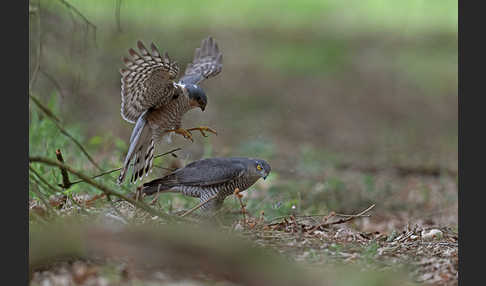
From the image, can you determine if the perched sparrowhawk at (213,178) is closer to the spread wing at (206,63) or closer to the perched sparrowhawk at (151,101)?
the perched sparrowhawk at (151,101)

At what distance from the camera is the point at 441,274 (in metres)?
3.66

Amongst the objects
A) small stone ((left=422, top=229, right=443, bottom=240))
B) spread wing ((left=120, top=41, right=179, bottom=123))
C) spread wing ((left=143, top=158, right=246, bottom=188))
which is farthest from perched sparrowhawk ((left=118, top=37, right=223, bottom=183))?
small stone ((left=422, top=229, right=443, bottom=240))

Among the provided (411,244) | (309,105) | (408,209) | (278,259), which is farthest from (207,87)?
(278,259)

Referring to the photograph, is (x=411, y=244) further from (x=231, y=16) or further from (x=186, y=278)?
(x=231, y=16)

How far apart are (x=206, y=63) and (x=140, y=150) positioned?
3.44ft

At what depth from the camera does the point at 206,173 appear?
4.93m

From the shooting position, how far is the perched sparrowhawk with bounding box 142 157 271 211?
4898mm

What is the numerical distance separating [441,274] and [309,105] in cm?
917

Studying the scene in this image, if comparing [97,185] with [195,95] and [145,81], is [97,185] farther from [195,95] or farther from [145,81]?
[195,95]

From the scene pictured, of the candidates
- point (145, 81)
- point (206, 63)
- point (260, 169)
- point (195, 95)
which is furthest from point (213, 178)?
point (206, 63)

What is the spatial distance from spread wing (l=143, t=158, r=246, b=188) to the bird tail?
19 cm

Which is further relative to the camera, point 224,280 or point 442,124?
point 442,124

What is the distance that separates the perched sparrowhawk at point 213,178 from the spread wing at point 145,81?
534 millimetres

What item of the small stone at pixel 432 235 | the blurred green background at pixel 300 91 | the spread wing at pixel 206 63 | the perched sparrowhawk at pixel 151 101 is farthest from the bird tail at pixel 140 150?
the small stone at pixel 432 235
